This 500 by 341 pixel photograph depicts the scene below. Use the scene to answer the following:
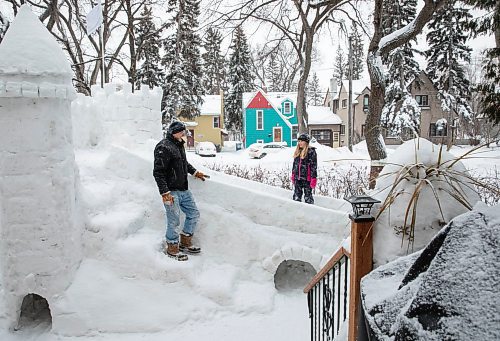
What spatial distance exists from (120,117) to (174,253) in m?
3.99

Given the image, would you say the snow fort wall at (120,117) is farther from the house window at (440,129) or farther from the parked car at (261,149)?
the parked car at (261,149)

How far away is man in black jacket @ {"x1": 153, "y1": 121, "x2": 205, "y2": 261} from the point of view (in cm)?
495

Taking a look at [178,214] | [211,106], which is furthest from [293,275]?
[211,106]

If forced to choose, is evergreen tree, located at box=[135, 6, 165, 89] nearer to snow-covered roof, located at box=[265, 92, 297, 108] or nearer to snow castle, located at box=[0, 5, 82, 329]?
snow-covered roof, located at box=[265, 92, 297, 108]

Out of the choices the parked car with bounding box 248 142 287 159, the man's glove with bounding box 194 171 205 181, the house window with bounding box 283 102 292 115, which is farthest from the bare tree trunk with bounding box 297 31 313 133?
the house window with bounding box 283 102 292 115

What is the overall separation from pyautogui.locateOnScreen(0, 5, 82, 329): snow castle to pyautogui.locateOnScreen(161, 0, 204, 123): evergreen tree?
17.0m

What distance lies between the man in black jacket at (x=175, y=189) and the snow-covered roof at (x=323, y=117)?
28.9m

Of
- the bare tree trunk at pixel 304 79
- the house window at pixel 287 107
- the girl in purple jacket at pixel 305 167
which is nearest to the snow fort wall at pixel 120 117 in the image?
the girl in purple jacket at pixel 305 167

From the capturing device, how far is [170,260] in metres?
5.12

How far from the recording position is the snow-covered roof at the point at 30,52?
4.58m

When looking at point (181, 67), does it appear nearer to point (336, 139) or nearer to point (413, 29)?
point (336, 139)

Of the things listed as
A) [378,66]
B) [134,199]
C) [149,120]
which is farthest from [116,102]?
[378,66]

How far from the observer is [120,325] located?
15.2 ft

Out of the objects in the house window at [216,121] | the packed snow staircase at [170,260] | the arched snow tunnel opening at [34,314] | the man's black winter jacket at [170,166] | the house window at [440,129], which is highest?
the house window at [216,121]
